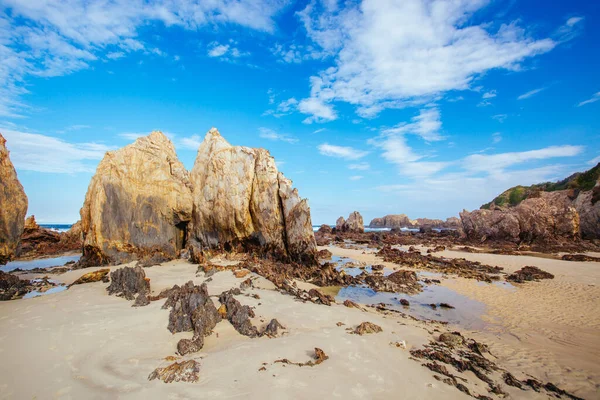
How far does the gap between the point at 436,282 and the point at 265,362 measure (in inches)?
516

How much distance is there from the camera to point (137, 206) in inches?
628

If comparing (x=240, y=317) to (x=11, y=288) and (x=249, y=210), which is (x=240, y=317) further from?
(x=249, y=210)

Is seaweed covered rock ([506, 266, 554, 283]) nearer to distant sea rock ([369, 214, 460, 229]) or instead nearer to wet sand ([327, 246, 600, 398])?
wet sand ([327, 246, 600, 398])

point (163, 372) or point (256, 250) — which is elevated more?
point (256, 250)

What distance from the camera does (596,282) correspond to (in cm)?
1392

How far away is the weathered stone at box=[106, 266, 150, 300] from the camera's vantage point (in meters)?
8.83

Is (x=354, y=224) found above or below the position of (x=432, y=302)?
above

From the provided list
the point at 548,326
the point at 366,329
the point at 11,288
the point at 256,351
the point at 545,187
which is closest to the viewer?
the point at 256,351

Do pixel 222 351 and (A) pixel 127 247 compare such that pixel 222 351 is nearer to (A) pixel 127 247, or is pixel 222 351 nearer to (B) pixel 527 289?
(A) pixel 127 247

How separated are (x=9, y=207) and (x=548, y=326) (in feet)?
66.8

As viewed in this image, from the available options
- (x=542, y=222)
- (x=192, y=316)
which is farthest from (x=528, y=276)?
(x=542, y=222)

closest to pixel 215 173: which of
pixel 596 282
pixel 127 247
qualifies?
pixel 127 247

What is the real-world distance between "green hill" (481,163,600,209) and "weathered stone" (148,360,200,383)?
59401 mm

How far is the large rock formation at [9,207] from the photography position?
10.5 m
